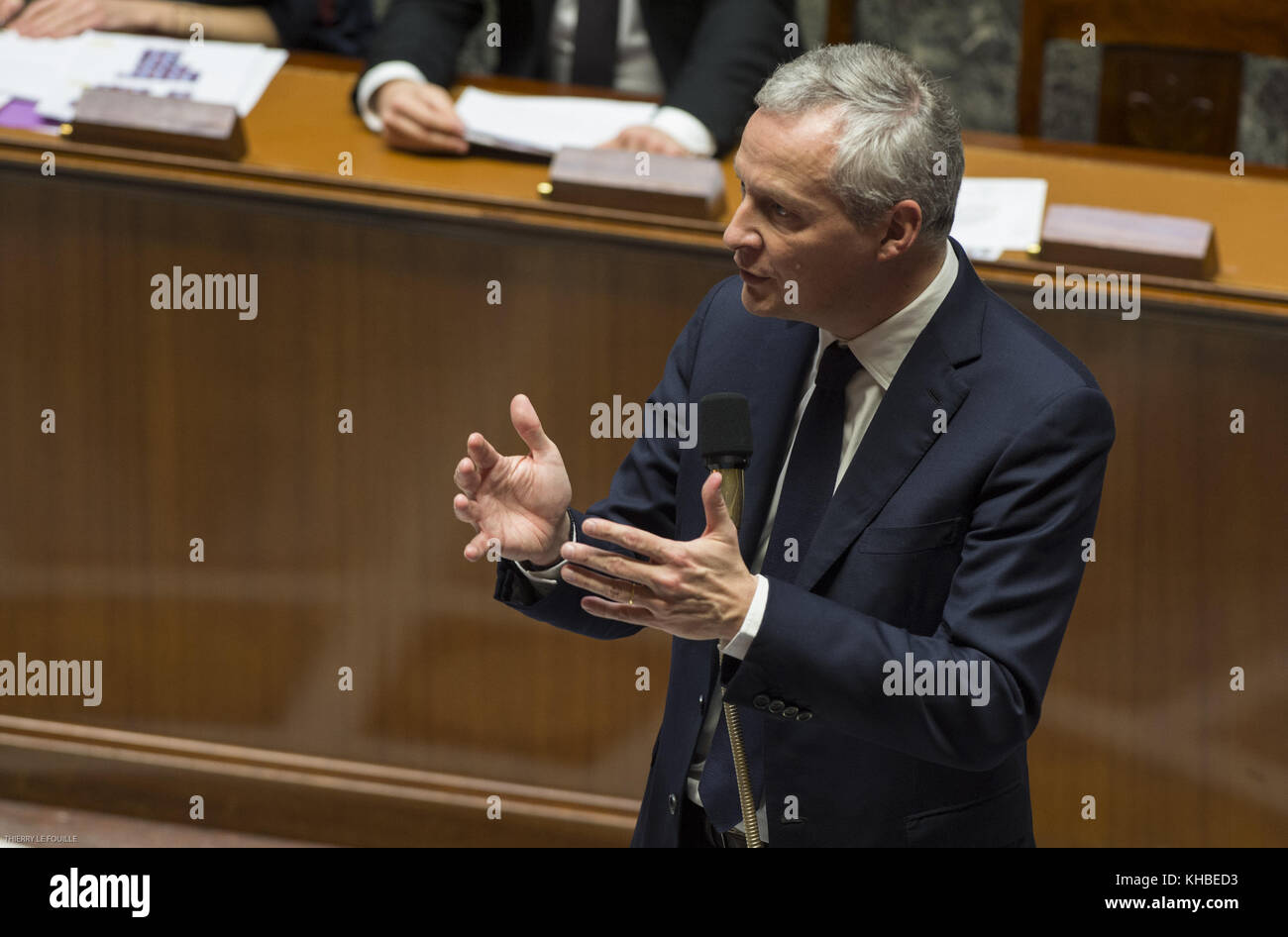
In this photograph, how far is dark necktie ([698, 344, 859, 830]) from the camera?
1567mm

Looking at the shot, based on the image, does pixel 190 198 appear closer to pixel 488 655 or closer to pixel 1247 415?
pixel 488 655

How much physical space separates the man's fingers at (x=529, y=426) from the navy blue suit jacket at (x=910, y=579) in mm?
101

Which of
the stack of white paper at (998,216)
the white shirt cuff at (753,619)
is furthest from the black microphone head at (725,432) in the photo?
the stack of white paper at (998,216)

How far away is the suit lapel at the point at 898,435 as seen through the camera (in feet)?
4.99

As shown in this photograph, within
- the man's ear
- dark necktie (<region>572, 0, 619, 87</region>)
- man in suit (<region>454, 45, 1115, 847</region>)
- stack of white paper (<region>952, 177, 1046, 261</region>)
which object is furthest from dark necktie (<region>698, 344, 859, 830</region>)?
dark necktie (<region>572, 0, 619, 87</region>)

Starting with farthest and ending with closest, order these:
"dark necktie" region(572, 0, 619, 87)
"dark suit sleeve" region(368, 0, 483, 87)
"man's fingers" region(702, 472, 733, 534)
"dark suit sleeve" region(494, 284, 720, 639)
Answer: "dark necktie" region(572, 0, 619, 87), "dark suit sleeve" region(368, 0, 483, 87), "dark suit sleeve" region(494, 284, 720, 639), "man's fingers" region(702, 472, 733, 534)

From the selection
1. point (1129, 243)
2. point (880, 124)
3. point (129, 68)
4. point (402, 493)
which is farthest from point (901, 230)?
point (129, 68)

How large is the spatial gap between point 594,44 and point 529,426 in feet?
6.25

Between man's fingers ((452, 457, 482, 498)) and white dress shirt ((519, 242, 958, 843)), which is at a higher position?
white dress shirt ((519, 242, 958, 843))

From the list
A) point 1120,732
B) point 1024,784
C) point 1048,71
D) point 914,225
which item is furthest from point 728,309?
point 1048,71

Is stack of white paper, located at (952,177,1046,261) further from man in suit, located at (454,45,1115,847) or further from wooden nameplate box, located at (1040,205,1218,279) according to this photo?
man in suit, located at (454,45,1115,847)

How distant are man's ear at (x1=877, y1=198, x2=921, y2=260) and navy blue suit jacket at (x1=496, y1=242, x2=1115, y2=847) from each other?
0.29 ft

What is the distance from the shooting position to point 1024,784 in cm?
167
